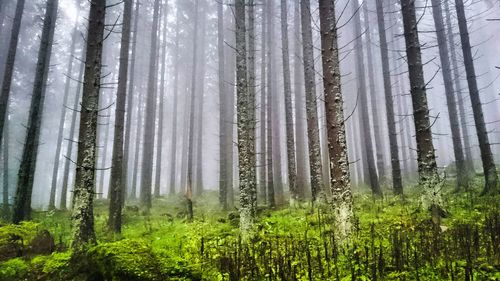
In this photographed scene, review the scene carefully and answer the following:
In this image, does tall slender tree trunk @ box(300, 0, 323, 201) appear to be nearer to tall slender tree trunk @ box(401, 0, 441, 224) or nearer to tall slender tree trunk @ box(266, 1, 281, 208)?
tall slender tree trunk @ box(266, 1, 281, 208)

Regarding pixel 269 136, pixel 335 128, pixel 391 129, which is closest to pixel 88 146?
pixel 335 128

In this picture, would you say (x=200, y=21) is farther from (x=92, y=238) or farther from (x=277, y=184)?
(x=92, y=238)

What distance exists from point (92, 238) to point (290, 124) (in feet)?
30.5

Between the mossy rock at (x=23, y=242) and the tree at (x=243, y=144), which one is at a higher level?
the tree at (x=243, y=144)

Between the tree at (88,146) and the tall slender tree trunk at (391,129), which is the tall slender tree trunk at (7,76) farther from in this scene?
the tall slender tree trunk at (391,129)

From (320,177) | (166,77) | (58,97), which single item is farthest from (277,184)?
(58,97)

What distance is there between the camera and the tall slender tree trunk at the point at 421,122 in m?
8.12

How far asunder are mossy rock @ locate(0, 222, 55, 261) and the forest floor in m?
0.03

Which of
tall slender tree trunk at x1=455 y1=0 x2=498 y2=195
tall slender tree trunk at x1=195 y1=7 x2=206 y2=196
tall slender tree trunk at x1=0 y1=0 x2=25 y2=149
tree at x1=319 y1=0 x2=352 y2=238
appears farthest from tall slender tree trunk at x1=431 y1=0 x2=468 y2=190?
tall slender tree trunk at x1=0 y1=0 x2=25 y2=149

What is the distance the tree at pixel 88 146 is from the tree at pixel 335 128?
5420mm

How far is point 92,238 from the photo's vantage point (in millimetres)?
7445

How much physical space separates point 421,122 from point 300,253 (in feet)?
17.7

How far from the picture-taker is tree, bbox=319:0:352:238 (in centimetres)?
585

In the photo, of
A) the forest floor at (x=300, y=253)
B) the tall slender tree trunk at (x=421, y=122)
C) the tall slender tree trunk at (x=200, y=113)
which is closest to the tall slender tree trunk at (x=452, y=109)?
the forest floor at (x=300, y=253)
